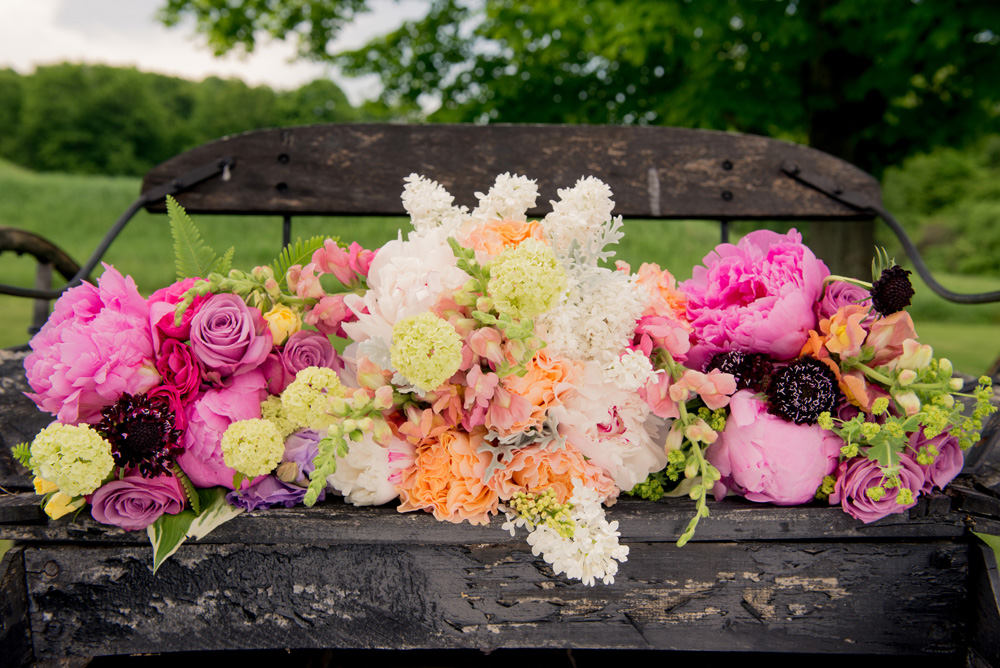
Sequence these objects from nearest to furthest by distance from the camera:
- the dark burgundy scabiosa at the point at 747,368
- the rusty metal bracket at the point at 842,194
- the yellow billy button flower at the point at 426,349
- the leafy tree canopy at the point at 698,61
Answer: the yellow billy button flower at the point at 426,349 < the dark burgundy scabiosa at the point at 747,368 < the rusty metal bracket at the point at 842,194 < the leafy tree canopy at the point at 698,61

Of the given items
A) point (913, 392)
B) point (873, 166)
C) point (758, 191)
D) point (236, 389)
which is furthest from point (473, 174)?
point (873, 166)

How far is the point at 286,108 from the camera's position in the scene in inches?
859

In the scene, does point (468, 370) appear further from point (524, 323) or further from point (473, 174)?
point (473, 174)

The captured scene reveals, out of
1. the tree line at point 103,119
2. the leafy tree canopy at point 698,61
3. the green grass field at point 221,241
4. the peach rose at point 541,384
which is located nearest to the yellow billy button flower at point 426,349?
the peach rose at point 541,384

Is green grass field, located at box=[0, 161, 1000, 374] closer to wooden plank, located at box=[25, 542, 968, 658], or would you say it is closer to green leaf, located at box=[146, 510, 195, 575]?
wooden plank, located at box=[25, 542, 968, 658]

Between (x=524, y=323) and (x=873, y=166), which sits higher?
(x=873, y=166)

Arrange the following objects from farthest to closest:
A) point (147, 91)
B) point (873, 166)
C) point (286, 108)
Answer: point (147, 91)
point (286, 108)
point (873, 166)

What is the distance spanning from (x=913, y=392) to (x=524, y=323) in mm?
594

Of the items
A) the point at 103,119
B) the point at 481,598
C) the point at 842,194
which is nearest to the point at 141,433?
the point at 481,598

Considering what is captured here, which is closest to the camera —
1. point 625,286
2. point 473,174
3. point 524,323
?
point 524,323

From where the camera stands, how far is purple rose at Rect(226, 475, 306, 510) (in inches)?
36.3

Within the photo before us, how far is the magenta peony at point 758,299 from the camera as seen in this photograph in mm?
951

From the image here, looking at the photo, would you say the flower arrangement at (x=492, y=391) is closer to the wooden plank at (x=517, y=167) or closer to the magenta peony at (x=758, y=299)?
the magenta peony at (x=758, y=299)

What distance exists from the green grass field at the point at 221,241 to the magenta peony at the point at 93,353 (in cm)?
356
